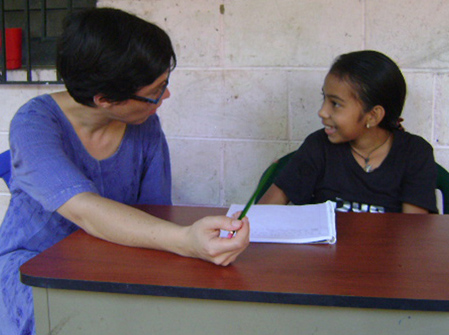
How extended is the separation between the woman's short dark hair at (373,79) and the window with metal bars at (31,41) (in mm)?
1501

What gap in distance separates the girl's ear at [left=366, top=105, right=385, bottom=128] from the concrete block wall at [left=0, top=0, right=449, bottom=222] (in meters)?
0.47

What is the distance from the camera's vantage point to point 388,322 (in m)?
0.86

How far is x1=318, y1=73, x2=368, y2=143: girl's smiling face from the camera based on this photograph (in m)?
1.78

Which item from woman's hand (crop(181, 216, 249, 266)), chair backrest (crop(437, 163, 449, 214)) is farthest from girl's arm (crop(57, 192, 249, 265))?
chair backrest (crop(437, 163, 449, 214))

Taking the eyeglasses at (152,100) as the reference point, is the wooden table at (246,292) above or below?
below

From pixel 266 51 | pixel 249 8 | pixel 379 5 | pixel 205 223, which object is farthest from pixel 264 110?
pixel 205 223

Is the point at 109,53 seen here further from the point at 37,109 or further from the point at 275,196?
the point at 275,196

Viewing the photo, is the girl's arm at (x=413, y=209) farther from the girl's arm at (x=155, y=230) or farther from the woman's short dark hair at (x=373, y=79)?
the girl's arm at (x=155, y=230)

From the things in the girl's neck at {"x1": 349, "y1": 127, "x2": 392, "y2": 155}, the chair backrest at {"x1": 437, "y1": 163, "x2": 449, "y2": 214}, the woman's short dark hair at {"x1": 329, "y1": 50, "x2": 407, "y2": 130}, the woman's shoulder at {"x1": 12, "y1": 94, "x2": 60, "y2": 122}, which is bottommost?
the chair backrest at {"x1": 437, "y1": 163, "x2": 449, "y2": 214}

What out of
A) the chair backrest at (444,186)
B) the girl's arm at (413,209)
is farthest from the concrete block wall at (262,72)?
the girl's arm at (413,209)

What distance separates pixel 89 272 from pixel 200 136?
59.9 inches

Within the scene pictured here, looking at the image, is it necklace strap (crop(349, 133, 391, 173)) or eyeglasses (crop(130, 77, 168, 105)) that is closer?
eyeglasses (crop(130, 77, 168, 105))

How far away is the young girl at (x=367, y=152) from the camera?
1.77 meters

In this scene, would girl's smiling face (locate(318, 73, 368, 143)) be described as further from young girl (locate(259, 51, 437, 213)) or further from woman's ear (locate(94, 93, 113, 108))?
woman's ear (locate(94, 93, 113, 108))
